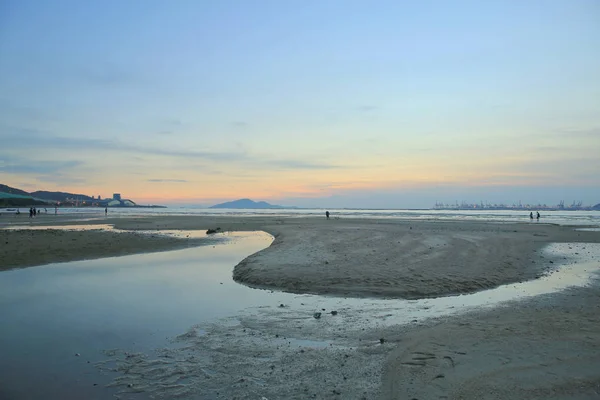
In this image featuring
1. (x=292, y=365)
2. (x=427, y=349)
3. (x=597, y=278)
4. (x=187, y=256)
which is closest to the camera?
(x=292, y=365)

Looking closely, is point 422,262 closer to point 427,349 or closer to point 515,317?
point 515,317

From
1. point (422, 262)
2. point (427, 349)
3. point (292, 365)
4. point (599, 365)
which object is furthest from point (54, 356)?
point (422, 262)

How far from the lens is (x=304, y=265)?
18.7 metres

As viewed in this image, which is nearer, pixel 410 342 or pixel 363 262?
pixel 410 342

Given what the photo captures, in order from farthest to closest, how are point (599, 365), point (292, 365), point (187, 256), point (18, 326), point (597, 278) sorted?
point (187, 256) → point (597, 278) → point (18, 326) → point (292, 365) → point (599, 365)

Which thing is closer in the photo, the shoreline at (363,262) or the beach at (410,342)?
the beach at (410,342)

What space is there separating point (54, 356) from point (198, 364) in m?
3.11

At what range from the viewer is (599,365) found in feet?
23.2

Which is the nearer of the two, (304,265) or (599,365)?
(599,365)

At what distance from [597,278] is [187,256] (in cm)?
2095

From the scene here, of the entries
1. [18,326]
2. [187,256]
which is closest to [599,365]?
[18,326]

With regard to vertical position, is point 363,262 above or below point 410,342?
above

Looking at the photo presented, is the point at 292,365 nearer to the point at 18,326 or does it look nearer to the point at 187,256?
the point at 18,326

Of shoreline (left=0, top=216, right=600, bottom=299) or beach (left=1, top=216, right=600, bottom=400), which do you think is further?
shoreline (left=0, top=216, right=600, bottom=299)
